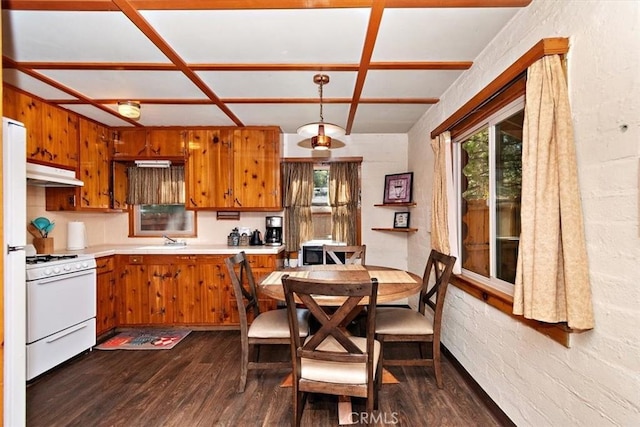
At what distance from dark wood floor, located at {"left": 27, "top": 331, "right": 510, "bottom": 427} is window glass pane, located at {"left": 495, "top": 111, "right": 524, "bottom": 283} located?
3.26 feet

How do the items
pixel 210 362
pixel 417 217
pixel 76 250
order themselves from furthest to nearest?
pixel 417 217 → pixel 76 250 → pixel 210 362

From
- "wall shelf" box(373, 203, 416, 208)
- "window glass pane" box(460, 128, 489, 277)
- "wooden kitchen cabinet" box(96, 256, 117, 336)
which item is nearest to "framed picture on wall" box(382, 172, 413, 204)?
A: "wall shelf" box(373, 203, 416, 208)

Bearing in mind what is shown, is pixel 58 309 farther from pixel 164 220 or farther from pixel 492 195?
pixel 492 195

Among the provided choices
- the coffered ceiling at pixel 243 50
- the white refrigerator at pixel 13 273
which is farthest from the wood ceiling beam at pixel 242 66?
the white refrigerator at pixel 13 273

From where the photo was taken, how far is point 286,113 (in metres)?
3.26

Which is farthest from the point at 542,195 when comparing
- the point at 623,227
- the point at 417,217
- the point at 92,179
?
the point at 92,179

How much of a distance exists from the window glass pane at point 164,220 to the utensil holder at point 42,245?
3.54 feet

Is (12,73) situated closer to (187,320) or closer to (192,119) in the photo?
(192,119)

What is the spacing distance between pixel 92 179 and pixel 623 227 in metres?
4.44

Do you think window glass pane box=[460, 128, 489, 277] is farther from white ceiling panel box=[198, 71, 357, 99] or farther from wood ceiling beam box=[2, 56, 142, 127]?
wood ceiling beam box=[2, 56, 142, 127]

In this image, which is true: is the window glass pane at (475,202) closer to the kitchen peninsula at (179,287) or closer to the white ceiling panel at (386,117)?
the white ceiling panel at (386,117)

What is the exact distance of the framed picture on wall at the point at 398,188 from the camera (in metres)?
3.81

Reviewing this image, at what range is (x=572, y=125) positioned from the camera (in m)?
1.34

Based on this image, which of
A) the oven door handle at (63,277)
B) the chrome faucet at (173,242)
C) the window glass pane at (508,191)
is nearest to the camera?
the window glass pane at (508,191)
